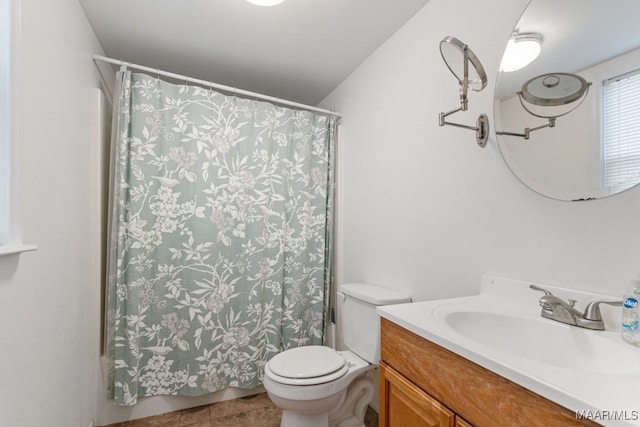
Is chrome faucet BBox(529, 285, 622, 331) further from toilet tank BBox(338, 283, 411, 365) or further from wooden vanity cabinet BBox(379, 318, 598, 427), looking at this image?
toilet tank BBox(338, 283, 411, 365)

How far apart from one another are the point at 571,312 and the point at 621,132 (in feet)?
1.69

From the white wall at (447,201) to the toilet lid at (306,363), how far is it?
0.51 meters

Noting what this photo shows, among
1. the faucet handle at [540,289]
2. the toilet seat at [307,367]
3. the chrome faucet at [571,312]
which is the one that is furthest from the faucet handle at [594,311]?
the toilet seat at [307,367]

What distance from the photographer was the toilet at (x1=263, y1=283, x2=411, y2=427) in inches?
55.1

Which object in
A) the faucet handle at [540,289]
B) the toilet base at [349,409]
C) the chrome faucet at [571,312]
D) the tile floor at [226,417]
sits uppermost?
the faucet handle at [540,289]

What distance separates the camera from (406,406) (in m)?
0.91

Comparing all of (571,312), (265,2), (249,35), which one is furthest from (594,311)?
(249,35)

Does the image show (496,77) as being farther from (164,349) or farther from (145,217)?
(164,349)

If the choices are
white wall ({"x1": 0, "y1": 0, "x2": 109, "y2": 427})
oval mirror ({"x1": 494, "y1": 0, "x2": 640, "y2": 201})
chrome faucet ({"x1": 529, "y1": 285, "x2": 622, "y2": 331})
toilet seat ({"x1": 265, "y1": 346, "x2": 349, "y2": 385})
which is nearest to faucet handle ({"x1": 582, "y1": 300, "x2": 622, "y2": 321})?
chrome faucet ({"x1": 529, "y1": 285, "x2": 622, "y2": 331})

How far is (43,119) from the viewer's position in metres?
1.09

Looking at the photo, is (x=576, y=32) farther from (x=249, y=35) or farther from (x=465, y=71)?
(x=249, y=35)

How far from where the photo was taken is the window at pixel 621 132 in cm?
81

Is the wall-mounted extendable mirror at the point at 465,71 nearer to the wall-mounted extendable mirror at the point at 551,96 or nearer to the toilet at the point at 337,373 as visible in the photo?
the wall-mounted extendable mirror at the point at 551,96

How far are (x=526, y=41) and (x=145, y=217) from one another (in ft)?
6.46
